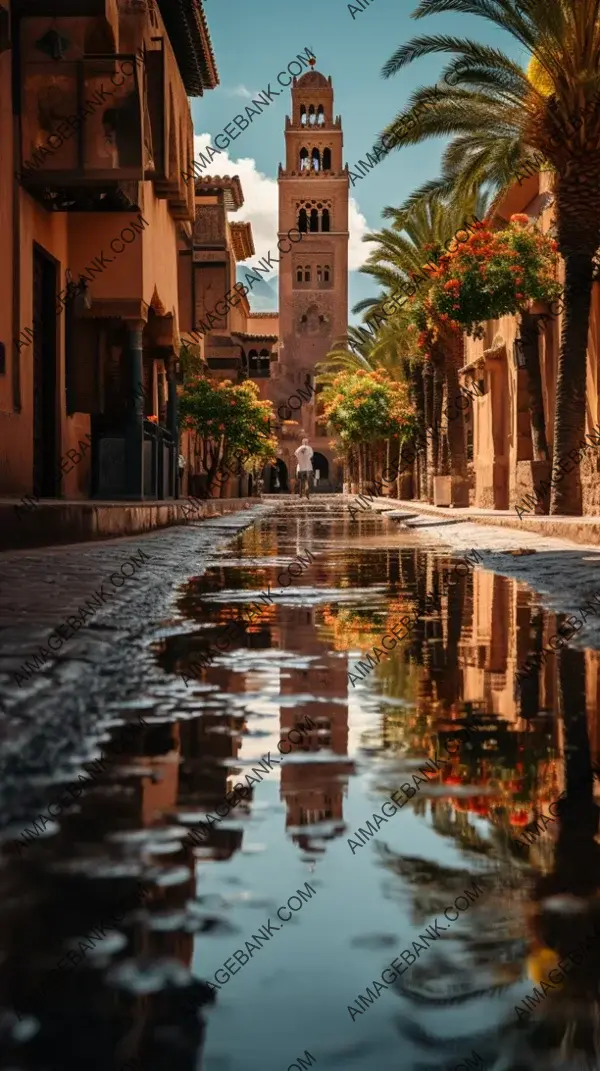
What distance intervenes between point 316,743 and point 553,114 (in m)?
16.2

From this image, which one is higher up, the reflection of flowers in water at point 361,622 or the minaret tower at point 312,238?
the minaret tower at point 312,238

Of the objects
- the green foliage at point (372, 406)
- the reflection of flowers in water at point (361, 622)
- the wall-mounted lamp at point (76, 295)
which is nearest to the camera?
the reflection of flowers in water at point (361, 622)

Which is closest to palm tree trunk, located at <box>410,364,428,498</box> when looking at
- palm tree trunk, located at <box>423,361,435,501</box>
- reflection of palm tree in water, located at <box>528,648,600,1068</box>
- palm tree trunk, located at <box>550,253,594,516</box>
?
palm tree trunk, located at <box>423,361,435,501</box>

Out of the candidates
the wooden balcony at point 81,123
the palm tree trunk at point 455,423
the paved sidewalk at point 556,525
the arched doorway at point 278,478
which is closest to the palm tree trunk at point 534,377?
the paved sidewalk at point 556,525

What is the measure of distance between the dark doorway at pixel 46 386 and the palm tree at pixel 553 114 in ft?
19.0

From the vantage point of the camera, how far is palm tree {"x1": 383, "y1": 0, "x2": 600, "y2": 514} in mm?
17406

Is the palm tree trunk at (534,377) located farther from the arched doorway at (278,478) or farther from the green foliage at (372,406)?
the arched doorway at (278,478)

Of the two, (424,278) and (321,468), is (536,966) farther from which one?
(321,468)

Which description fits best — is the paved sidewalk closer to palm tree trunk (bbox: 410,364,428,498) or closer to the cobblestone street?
the cobblestone street

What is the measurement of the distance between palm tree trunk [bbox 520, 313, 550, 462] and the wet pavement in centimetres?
2019

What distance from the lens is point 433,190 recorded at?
2238 cm

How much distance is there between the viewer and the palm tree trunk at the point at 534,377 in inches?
993

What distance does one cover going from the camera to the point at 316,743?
352 cm

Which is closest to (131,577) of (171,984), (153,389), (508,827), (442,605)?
(442,605)
